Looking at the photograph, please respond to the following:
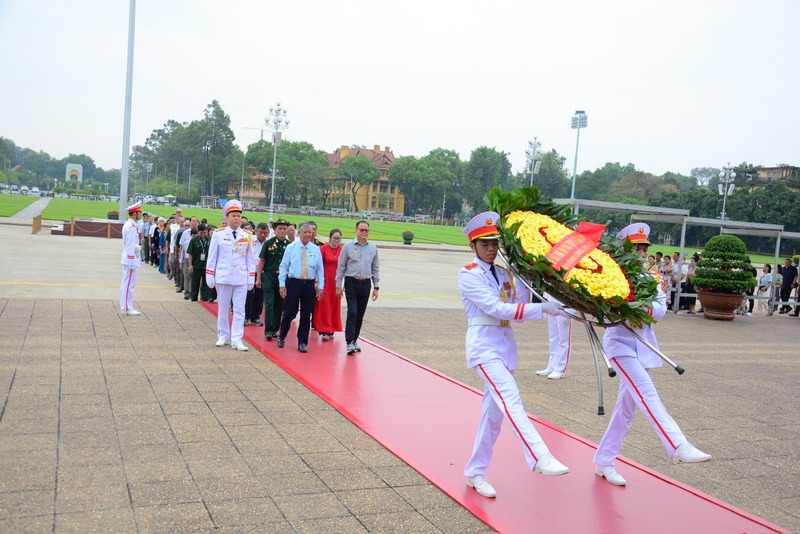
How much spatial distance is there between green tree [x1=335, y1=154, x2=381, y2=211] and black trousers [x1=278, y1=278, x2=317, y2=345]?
329ft

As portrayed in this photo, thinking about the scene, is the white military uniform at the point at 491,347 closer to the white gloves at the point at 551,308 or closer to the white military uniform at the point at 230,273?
the white gloves at the point at 551,308

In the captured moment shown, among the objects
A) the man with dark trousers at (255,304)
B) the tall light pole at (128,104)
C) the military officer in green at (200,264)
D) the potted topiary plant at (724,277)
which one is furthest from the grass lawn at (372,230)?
the man with dark trousers at (255,304)

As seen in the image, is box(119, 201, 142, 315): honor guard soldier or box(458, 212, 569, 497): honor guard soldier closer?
Answer: box(458, 212, 569, 497): honor guard soldier

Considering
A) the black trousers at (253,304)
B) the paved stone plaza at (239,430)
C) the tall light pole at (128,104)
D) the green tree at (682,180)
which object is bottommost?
the paved stone plaza at (239,430)

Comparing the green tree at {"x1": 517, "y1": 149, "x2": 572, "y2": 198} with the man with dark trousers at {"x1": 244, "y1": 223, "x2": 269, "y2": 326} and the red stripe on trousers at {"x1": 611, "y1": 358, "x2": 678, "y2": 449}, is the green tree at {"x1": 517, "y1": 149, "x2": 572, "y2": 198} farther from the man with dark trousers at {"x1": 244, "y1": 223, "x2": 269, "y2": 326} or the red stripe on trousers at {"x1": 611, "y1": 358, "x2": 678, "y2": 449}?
the red stripe on trousers at {"x1": 611, "y1": 358, "x2": 678, "y2": 449}

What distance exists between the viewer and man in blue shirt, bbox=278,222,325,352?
362 inches

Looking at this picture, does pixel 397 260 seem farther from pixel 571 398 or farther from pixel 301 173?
pixel 301 173

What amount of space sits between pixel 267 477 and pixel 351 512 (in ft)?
2.67

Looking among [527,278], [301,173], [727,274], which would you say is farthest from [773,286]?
[301,173]

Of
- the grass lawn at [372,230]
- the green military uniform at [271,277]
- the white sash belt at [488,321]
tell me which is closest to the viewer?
the white sash belt at [488,321]

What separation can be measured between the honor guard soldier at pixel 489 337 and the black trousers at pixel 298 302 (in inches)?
194

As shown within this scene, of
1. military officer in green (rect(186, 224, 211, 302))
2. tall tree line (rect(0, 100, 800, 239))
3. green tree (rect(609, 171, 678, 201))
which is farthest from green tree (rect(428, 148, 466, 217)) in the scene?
military officer in green (rect(186, 224, 211, 302))

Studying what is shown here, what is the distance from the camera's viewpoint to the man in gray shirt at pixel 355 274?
9078 millimetres

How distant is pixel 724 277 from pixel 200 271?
13282 millimetres
